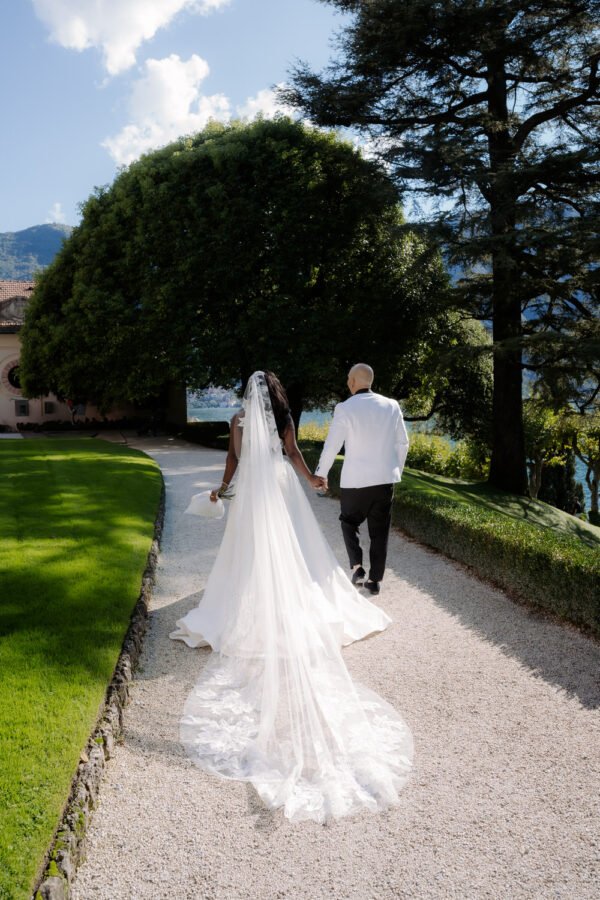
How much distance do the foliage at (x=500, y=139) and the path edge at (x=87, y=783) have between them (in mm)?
11196

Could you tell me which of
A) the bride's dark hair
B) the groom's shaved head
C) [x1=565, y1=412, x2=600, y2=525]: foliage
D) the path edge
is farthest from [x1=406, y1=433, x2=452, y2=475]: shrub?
the path edge

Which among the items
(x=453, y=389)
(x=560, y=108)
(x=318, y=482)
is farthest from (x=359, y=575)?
(x=453, y=389)

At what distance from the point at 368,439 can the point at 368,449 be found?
4.0 inches

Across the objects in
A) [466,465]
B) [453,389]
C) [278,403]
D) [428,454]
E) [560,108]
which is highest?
[560,108]

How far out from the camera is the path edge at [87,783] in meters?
2.82

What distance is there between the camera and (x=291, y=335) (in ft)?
62.7

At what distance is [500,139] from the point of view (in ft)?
54.8

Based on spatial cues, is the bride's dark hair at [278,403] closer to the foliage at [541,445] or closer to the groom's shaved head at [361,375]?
the groom's shaved head at [361,375]

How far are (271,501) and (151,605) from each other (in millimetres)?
2240

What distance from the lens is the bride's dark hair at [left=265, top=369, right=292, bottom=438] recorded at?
18.3 feet

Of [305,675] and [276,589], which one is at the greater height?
[276,589]

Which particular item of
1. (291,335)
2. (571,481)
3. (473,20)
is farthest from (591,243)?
(571,481)

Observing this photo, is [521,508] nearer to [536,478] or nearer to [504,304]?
[504,304]

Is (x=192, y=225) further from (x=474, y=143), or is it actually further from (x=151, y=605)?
(x=151, y=605)
